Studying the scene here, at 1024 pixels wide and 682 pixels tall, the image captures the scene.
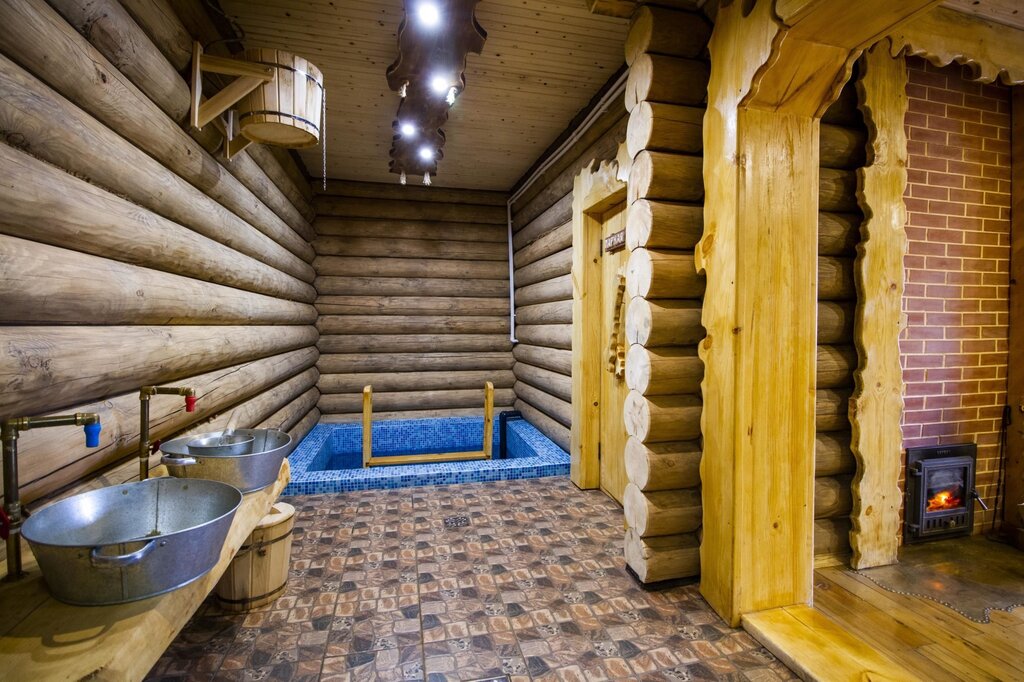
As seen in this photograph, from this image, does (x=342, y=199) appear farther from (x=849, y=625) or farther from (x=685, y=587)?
(x=849, y=625)

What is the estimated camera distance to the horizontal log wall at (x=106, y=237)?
1632mm

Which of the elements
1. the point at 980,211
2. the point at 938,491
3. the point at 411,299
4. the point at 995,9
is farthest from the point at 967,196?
the point at 411,299

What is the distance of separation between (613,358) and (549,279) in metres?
1.95

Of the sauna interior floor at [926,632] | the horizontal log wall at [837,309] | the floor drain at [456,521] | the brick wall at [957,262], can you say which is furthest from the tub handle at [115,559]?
the brick wall at [957,262]

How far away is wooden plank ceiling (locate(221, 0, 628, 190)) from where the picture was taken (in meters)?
→ 3.20

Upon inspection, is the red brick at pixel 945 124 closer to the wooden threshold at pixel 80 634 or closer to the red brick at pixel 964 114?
the red brick at pixel 964 114

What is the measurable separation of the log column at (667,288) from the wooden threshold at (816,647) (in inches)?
21.3

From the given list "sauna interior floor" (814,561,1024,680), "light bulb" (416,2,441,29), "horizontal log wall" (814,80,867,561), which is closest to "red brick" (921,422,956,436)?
"horizontal log wall" (814,80,867,561)

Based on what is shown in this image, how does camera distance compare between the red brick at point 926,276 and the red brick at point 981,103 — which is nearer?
the red brick at point 926,276

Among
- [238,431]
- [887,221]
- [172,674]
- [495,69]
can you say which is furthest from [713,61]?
[172,674]

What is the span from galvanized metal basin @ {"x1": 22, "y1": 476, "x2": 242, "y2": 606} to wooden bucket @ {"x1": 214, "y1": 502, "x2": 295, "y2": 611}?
880 millimetres

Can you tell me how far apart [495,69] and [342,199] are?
3.98 meters

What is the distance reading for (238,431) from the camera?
2.80 m

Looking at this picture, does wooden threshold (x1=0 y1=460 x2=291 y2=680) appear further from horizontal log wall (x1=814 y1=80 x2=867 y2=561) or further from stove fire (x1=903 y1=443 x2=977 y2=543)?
stove fire (x1=903 y1=443 x2=977 y2=543)
